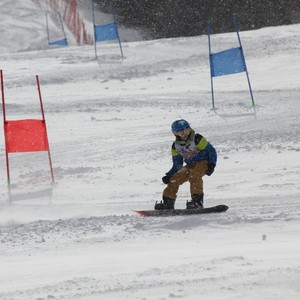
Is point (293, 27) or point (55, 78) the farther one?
point (293, 27)

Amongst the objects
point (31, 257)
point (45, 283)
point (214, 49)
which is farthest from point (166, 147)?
point (214, 49)

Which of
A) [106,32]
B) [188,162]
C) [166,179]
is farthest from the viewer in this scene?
[106,32]

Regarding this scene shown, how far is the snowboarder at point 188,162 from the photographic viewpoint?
784 centimetres

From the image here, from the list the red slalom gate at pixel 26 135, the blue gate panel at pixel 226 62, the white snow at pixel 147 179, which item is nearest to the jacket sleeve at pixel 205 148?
the white snow at pixel 147 179

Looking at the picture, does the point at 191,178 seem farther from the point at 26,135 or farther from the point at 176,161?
the point at 26,135

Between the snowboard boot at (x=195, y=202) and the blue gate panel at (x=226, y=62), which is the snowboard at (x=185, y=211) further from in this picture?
the blue gate panel at (x=226, y=62)

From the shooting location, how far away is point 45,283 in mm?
5203

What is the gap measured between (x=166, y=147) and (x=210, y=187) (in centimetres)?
283

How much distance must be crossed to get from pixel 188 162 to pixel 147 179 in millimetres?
2713

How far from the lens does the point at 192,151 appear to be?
7988mm

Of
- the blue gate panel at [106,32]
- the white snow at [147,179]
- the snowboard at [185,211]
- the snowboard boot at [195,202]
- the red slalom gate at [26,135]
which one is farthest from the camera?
the blue gate panel at [106,32]

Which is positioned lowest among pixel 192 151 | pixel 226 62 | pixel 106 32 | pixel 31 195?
pixel 31 195

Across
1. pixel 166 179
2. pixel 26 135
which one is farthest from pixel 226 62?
pixel 166 179

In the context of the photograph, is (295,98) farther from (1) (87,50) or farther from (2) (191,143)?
(1) (87,50)
